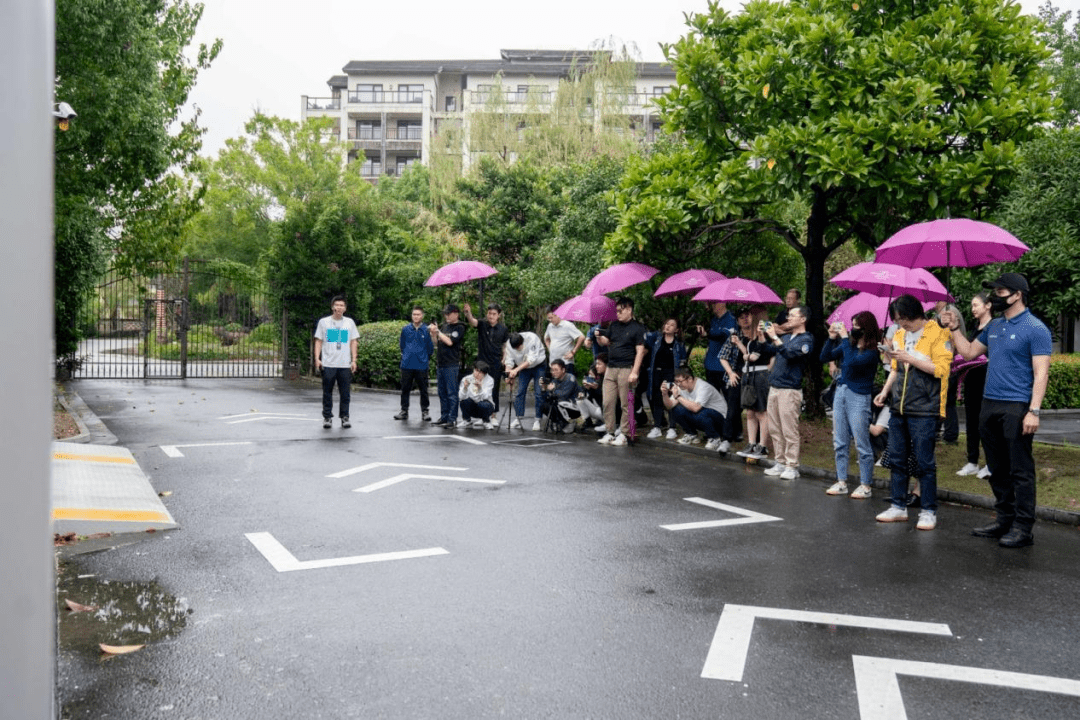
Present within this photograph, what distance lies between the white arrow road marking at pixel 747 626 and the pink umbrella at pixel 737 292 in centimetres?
674

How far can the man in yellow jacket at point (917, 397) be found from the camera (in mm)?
7234

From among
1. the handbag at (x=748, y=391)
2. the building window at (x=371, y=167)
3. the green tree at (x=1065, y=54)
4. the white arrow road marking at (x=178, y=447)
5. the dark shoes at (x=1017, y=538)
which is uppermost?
the building window at (x=371, y=167)

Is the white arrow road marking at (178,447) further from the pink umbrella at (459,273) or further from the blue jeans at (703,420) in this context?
the blue jeans at (703,420)

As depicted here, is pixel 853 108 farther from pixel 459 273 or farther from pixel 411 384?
pixel 411 384

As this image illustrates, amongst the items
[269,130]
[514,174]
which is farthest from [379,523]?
[269,130]

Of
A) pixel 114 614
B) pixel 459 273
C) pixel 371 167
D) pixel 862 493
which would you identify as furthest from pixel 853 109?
pixel 371 167

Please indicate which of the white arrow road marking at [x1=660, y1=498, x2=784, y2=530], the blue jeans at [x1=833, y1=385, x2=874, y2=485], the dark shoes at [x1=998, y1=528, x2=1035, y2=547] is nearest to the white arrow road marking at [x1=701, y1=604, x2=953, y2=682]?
the white arrow road marking at [x1=660, y1=498, x2=784, y2=530]

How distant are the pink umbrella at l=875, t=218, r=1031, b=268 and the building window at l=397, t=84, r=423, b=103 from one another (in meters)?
63.6

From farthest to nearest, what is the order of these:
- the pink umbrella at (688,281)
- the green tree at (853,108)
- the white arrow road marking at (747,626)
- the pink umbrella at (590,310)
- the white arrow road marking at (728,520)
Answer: the pink umbrella at (590,310) → the pink umbrella at (688,281) → the green tree at (853,108) → the white arrow road marking at (728,520) → the white arrow road marking at (747,626)

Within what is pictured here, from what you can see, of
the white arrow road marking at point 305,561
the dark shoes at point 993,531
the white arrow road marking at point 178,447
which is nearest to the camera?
the white arrow road marking at point 305,561

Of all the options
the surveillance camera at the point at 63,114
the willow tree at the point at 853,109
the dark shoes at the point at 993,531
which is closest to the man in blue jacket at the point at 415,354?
the willow tree at the point at 853,109

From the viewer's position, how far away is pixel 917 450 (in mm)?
7285

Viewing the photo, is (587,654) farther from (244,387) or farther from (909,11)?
(244,387)

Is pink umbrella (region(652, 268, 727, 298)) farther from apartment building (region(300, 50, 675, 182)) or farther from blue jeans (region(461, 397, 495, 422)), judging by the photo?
apartment building (region(300, 50, 675, 182))
